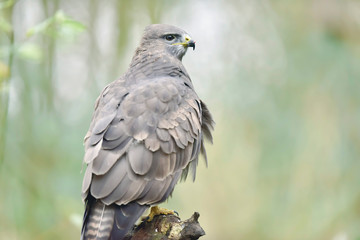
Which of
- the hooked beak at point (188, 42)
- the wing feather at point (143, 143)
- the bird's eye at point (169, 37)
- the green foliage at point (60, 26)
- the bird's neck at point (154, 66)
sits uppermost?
the bird's eye at point (169, 37)

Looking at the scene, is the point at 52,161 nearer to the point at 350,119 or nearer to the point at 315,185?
the point at 315,185

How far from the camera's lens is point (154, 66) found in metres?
5.39

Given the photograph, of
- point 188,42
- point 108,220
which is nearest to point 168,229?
point 108,220

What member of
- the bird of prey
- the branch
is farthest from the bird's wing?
the branch

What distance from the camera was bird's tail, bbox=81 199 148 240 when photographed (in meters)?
3.88

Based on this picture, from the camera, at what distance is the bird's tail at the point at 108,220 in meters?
3.88

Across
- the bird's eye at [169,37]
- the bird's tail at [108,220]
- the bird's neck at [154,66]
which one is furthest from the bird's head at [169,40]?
the bird's tail at [108,220]

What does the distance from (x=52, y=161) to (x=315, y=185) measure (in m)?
4.03

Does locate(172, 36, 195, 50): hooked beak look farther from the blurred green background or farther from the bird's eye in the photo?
the blurred green background

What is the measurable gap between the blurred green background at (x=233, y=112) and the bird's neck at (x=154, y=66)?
1743mm

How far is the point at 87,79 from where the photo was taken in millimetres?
8609

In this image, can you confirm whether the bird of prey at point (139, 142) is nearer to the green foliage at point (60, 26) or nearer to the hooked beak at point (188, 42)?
the hooked beak at point (188, 42)

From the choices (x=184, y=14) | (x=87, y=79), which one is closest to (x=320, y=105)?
(x=184, y=14)

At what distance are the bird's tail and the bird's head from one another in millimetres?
2200
